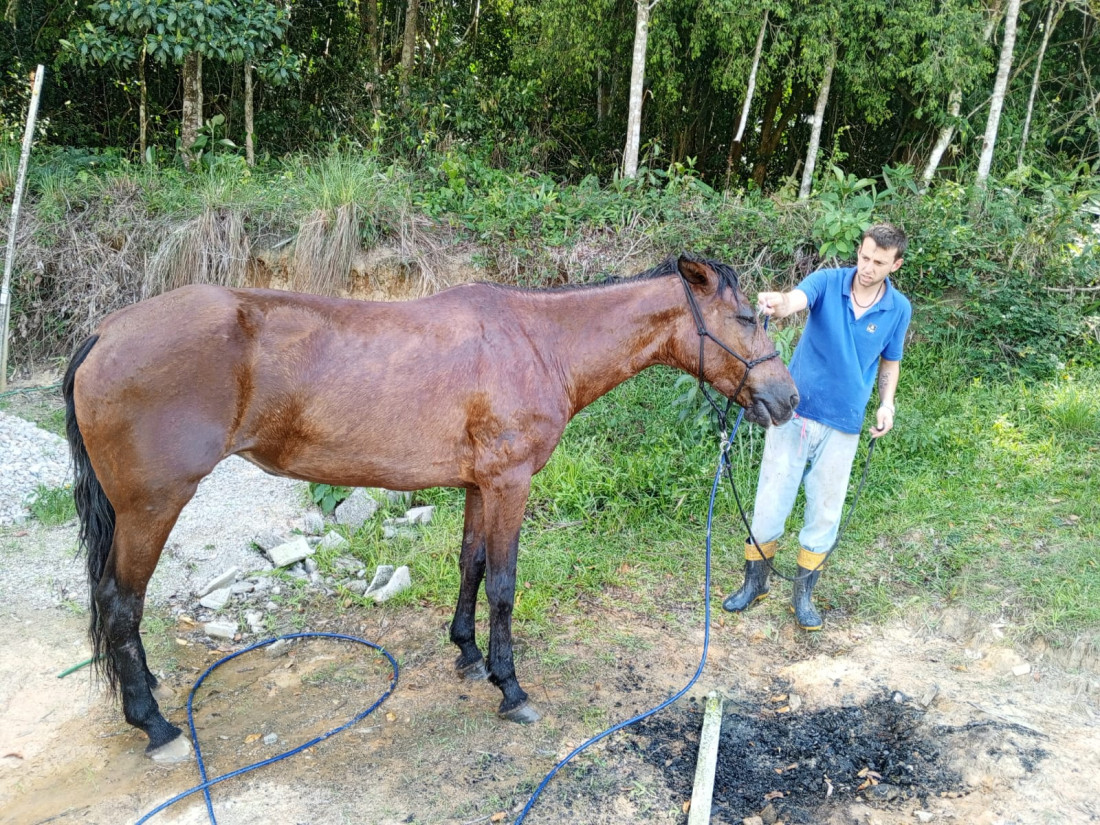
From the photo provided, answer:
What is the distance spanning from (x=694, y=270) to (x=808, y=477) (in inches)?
58.6

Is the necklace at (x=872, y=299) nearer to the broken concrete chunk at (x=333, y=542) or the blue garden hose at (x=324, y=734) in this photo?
the blue garden hose at (x=324, y=734)

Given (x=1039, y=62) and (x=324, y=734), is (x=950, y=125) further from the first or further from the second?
(x=324, y=734)

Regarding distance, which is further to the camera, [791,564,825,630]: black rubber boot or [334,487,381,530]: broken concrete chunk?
[334,487,381,530]: broken concrete chunk

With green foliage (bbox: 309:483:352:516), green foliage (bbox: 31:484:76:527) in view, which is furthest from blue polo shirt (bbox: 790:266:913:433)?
green foliage (bbox: 31:484:76:527)

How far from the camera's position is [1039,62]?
883cm

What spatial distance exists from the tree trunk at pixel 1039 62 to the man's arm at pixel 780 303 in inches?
260

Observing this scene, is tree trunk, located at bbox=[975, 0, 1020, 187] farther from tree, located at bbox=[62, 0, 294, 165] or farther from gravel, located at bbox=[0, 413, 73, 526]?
gravel, located at bbox=[0, 413, 73, 526]

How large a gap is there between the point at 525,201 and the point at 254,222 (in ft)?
9.26

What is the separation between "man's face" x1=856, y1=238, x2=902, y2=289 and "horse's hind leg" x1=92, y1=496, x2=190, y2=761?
3.25m

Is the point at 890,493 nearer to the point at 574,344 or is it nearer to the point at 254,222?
the point at 574,344

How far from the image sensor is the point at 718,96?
10.6m

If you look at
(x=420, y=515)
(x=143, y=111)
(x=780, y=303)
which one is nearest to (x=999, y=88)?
(x=780, y=303)

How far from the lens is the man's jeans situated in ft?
13.3

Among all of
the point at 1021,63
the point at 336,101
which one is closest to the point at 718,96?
the point at 1021,63
